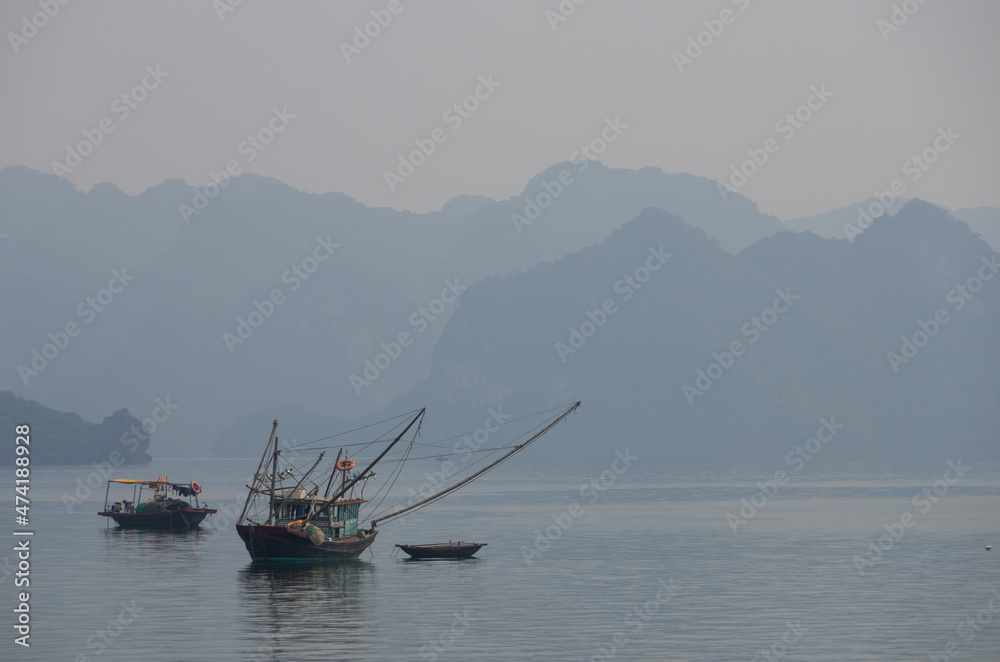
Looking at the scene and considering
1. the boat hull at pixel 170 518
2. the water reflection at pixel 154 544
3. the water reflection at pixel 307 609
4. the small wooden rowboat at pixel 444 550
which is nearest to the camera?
the water reflection at pixel 307 609

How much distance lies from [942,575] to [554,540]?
35251mm

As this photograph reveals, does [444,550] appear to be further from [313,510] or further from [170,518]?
[170,518]

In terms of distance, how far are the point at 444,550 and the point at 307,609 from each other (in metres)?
25.2

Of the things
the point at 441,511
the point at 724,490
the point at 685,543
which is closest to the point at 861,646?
the point at 685,543

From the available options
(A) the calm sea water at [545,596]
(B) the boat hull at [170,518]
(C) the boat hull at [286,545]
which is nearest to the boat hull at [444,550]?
(A) the calm sea water at [545,596]

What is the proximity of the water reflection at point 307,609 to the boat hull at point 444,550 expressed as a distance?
434 cm

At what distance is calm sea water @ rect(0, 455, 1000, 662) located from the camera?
1972 inches

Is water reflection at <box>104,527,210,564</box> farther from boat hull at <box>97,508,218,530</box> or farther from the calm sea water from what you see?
boat hull at <box>97,508,218,530</box>

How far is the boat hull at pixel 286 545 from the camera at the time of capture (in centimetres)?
7475

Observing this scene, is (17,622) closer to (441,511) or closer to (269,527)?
(269,527)

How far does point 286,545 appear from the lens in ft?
248

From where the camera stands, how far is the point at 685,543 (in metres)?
95.7

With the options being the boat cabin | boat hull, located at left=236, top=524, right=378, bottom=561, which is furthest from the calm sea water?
the boat cabin

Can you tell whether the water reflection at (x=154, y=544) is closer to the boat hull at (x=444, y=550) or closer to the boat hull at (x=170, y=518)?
the boat hull at (x=170, y=518)
